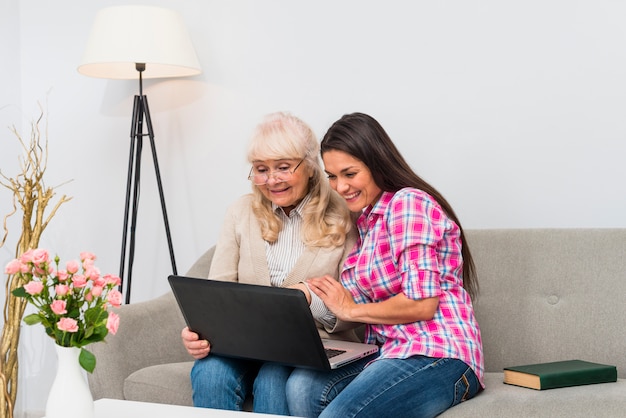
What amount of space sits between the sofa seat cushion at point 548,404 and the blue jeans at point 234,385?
1.40 feet

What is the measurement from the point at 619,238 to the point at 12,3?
2.62m

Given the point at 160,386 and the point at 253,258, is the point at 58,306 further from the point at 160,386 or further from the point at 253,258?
the point at 253,258

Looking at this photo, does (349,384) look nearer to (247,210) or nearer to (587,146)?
(247,210)

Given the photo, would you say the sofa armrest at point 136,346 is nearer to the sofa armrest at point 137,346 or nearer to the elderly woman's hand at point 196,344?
the sofa armrest at point 137,346

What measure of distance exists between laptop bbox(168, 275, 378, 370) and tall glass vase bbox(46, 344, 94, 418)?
46cm

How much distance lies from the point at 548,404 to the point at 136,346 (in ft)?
3.86

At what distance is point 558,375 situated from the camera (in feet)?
6.84

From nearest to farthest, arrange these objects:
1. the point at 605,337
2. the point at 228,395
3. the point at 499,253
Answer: the point at 228,395 < the point at 605,337 < the point at 499,253

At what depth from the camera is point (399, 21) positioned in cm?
300

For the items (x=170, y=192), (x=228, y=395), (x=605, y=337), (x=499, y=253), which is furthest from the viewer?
(x=170, y=192)

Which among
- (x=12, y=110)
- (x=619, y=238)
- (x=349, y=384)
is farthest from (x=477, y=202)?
(x=12, y=110)

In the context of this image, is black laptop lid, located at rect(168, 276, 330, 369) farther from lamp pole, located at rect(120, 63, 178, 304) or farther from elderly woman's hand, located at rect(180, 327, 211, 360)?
lamp pole, located at rect(120, 63, 178, 304)

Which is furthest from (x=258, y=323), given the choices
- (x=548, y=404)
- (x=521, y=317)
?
(x=521, y=317)

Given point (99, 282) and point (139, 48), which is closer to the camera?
point (99, 282)
